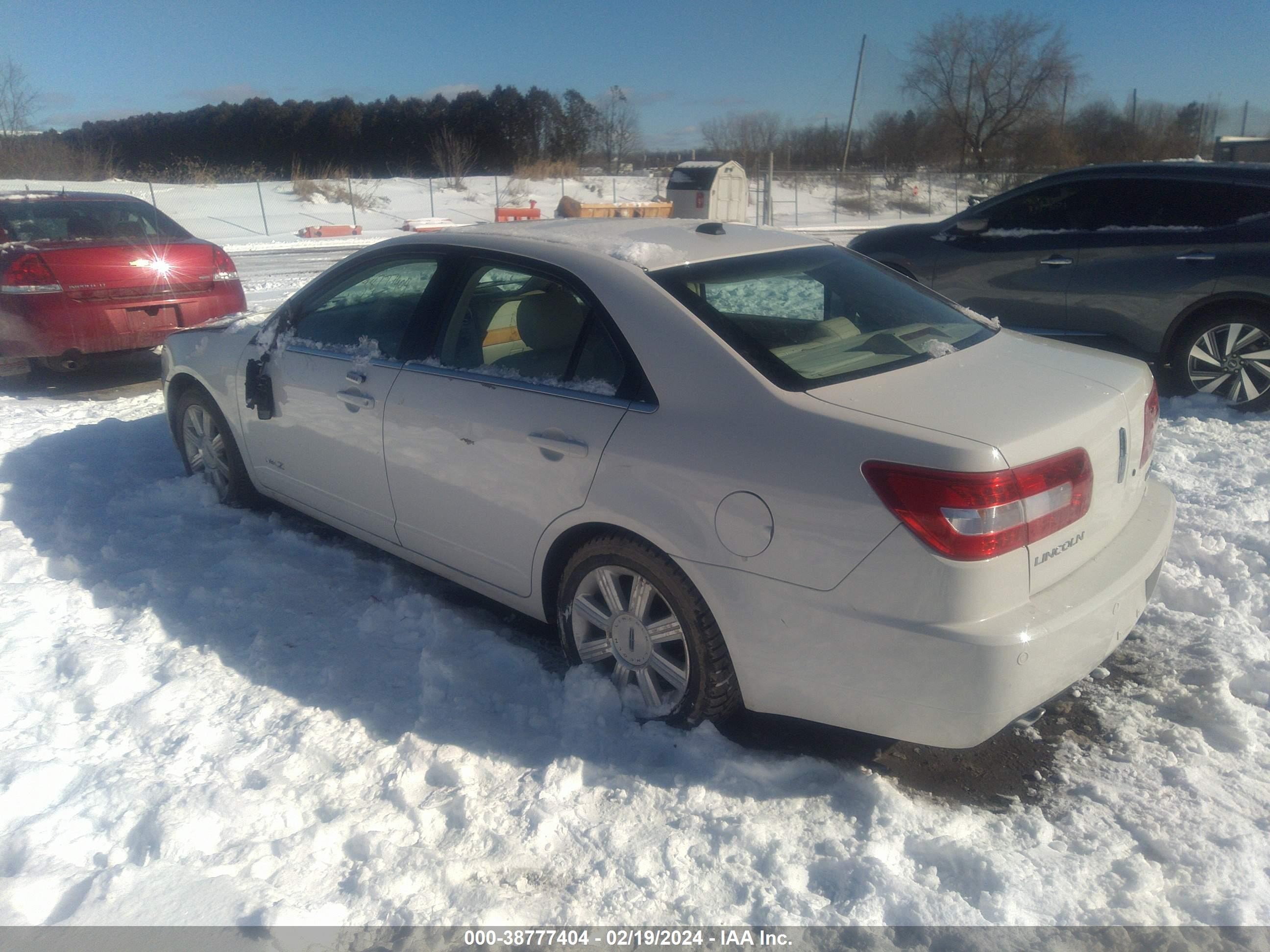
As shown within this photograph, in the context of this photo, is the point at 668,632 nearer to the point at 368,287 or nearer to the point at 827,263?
the point at 827,263

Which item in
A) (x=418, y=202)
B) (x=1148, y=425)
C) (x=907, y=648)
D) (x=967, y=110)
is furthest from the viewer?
(x=967, y=110)

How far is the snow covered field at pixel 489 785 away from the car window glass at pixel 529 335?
3.45ft

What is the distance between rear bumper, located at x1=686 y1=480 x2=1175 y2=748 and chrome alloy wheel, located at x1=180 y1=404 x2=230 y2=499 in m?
3.26

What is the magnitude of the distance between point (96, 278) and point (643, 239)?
5552 mm

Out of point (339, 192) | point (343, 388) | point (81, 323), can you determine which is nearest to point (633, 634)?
point (343, 388)

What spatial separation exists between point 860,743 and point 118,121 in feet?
238

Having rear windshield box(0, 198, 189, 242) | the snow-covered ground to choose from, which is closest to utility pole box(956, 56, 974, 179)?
the snow-covered ground

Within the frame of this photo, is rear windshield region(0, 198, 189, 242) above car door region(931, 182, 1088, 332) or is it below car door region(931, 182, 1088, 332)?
above

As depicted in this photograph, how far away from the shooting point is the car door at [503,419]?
307cm

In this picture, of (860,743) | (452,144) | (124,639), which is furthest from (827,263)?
(452,144)

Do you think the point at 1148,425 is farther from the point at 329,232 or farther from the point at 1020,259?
the point at 329,232

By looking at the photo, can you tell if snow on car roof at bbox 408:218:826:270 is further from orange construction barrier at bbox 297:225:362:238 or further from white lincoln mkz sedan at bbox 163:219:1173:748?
orange construction barrier at bbox 297:225:362:238

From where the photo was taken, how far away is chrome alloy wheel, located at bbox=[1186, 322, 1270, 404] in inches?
230

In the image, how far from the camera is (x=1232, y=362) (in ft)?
19.5
